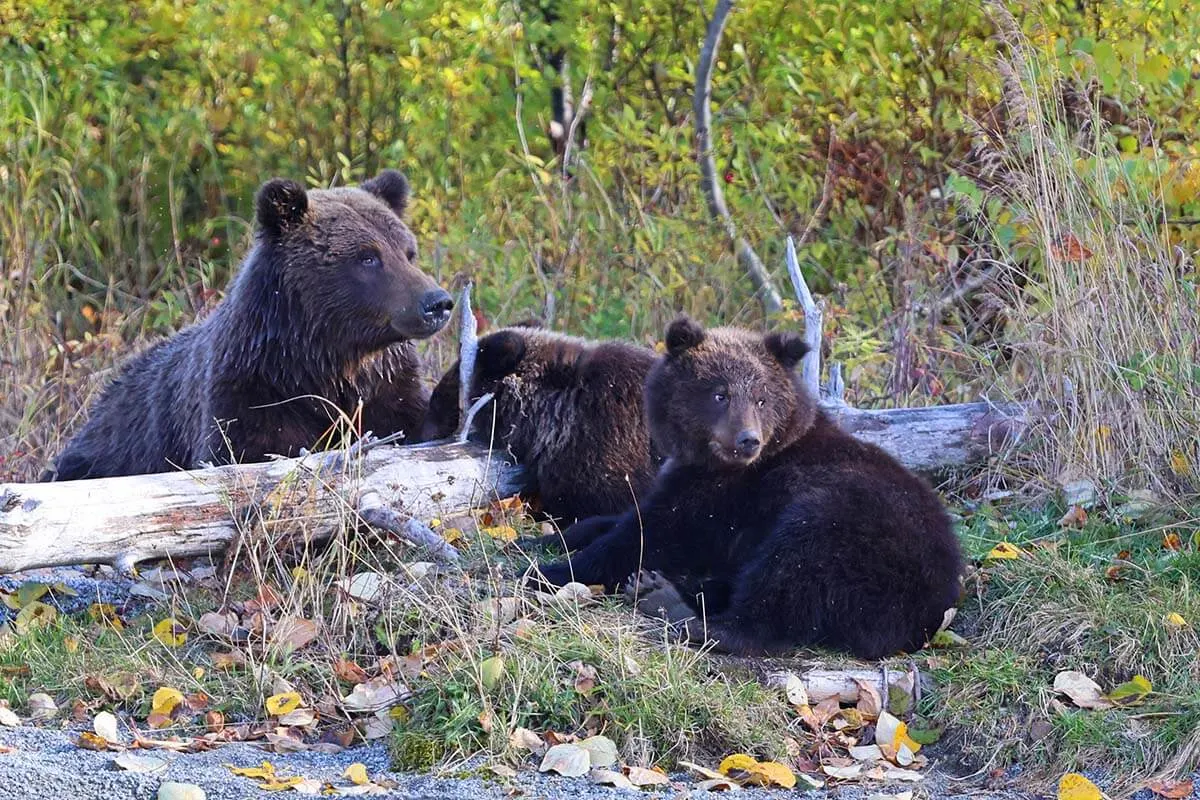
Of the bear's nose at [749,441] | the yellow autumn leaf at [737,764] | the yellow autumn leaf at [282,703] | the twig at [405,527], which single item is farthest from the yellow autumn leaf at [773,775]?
the twig at [405,527]

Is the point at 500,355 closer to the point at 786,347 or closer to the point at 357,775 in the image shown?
the point at 786,347

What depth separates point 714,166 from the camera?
35.6 ft

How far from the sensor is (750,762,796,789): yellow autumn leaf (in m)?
4.37

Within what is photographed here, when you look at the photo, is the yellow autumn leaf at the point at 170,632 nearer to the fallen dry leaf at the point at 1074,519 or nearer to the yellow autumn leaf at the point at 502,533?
the yellow autumn leaf at the point at 502,533

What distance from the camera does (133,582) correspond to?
5.96m

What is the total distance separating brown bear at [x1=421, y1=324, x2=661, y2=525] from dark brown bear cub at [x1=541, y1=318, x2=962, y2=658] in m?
0.46

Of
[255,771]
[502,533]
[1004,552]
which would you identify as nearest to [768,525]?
[1004,552]

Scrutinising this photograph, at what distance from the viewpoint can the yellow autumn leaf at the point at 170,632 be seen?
5207 mm

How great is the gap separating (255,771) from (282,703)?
559 mm

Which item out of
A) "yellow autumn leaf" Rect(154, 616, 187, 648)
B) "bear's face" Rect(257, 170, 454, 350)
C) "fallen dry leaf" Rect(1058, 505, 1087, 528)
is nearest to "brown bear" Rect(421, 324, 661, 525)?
"bear's face" Rect(257, 170, 454, 350)

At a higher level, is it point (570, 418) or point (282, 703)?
point (570, 418)

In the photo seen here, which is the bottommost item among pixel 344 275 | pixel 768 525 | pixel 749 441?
pixel 768 525

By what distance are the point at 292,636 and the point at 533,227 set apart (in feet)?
21.8

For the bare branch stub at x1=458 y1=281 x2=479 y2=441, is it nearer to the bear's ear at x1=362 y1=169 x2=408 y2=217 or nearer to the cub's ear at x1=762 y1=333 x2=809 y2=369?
the bear's ear at x1=362 y1=169 x2=408 y2=217
